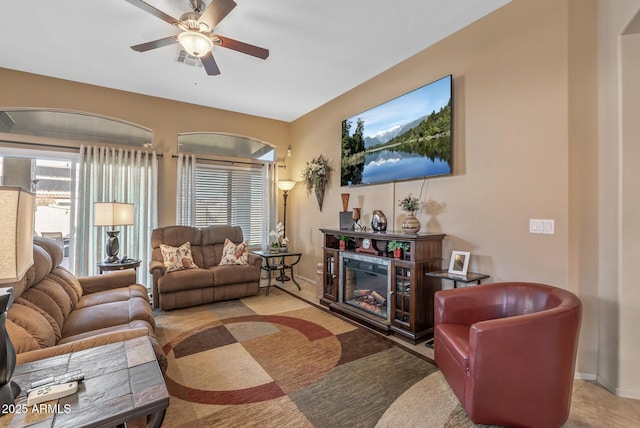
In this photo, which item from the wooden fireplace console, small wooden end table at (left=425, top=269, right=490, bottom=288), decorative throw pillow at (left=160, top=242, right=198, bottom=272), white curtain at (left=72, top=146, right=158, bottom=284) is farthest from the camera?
white curtain at (left=72, top=146, right=158, bottom=284)

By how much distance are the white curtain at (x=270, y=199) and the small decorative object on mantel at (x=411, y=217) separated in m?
3.22

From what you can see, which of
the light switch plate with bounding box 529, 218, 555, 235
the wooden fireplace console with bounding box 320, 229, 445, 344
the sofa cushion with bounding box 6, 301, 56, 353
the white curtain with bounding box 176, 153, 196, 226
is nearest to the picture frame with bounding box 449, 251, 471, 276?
the wooden fireplace console with bounding box 320, 229, 445, 344

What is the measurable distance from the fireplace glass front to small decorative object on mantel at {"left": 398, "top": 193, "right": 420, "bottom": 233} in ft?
1.44

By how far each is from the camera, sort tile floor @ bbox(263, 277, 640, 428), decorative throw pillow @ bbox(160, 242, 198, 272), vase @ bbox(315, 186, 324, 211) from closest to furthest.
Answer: tile floor @ bbox(263, 277, 640, 428), decorative throw pillow @ bbox(160, 242, 198, 272), vase @ bbox(315, 186, 324, 211)

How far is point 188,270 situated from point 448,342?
11.6 ft

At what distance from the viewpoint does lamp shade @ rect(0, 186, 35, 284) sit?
3.38 ft

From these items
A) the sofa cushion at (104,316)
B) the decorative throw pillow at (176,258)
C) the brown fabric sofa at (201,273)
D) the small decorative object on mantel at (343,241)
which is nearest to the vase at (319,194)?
the small decorative object on mantel at (343,241)

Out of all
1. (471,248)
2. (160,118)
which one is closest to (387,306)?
(471,248)

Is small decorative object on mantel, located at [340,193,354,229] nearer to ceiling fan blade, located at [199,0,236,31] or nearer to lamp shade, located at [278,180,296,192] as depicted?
lamp shade, located at [278,180,296,192]

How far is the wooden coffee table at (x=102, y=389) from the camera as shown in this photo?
1.05 meters

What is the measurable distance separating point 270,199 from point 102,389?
16.2 feet

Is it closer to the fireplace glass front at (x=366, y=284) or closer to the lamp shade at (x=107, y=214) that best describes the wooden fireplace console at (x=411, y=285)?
the fireplace glass front at (x=366, y=284)

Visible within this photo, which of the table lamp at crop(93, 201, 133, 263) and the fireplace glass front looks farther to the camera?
the table lamp at crop(93, 201, 133, 263)

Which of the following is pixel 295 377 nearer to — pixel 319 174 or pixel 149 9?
pixel 149 9
